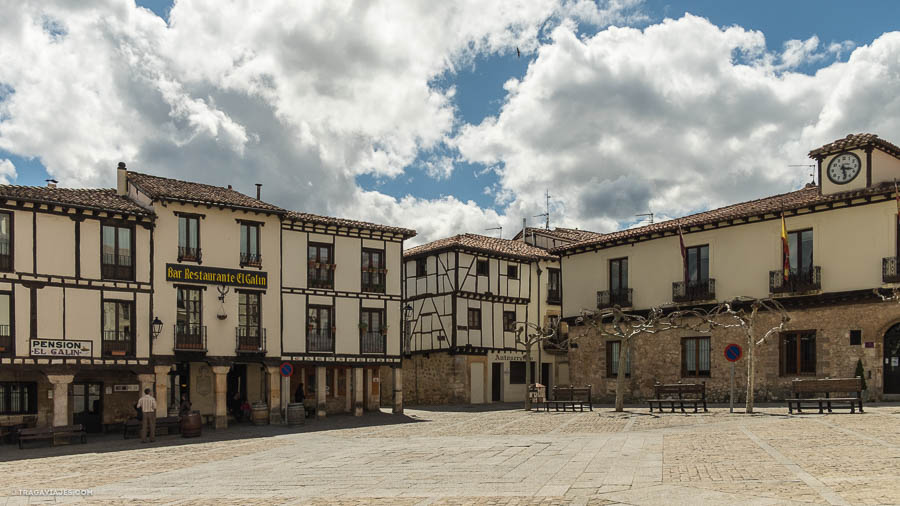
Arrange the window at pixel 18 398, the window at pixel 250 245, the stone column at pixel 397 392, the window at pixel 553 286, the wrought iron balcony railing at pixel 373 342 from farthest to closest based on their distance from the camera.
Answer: the window at pixel 553 286 → the stone column at pixel 397 392 → the wrought iron balcony railing at pixel 373 342 → the window at pixel 250 245 → the window at pixel 18 398

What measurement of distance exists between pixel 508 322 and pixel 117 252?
74.4 feet

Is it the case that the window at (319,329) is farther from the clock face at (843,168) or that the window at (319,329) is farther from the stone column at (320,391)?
the clock face at (843,168)

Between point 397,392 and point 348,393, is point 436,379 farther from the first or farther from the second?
point 348,393

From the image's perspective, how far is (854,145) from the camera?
98.9 ft

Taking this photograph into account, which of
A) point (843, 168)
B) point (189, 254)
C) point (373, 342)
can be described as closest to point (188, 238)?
point (189, 254)

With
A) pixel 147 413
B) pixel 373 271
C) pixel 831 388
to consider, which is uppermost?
pixel 373 271

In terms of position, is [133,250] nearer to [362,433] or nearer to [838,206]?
[362,433]

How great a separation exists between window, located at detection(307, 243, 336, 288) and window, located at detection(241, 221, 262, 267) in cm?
235

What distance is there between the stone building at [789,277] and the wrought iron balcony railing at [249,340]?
15.3m

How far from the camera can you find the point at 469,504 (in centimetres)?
1070

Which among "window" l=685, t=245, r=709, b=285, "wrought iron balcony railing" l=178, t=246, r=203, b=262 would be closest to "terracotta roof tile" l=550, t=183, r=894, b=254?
"window" l=685, t=245, r=709, b=285

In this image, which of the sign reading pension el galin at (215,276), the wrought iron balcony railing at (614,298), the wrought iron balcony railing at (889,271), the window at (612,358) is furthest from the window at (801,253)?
the sign reading pension el galin at (215,276)

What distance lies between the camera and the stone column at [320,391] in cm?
3294

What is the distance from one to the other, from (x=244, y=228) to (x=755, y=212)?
64.0 ft
